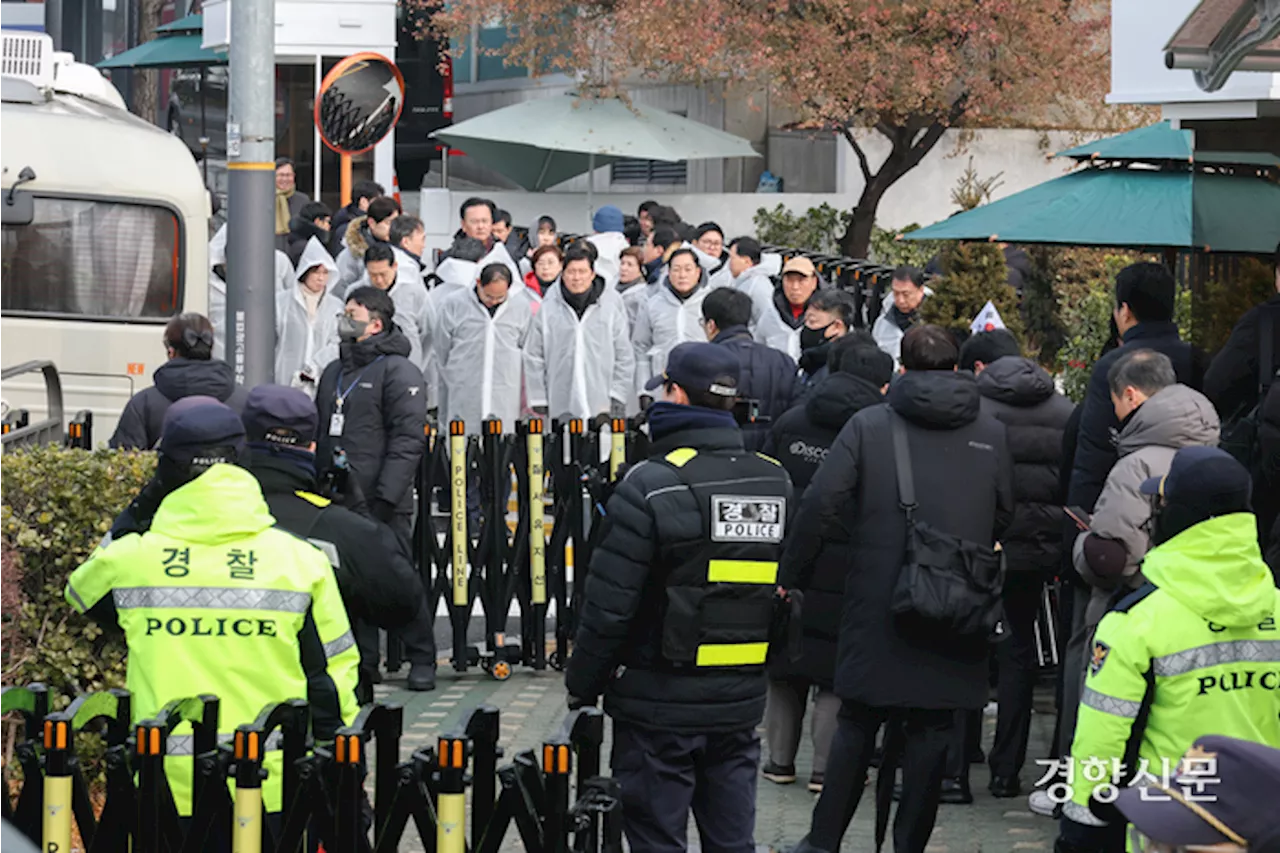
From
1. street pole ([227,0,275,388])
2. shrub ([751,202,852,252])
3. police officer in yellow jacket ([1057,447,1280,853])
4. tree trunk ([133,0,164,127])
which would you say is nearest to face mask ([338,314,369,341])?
street pole ([227,0,275,388])

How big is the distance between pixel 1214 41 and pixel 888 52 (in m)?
15.7

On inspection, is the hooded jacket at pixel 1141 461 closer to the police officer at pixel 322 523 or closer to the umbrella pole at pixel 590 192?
the police officer at pixel 322 523

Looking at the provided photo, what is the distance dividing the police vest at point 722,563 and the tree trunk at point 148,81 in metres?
30.7

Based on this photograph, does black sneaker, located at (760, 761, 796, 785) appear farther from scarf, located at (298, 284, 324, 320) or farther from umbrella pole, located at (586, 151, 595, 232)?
umbrella pole, located at (586, 151, 595, 232)

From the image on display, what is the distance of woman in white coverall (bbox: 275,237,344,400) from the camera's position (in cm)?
1491

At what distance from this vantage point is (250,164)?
424 inches

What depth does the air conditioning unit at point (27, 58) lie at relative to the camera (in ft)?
48.1

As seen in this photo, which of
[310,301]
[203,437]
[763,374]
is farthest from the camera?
[310,301]

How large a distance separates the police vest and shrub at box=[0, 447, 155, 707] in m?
2.45

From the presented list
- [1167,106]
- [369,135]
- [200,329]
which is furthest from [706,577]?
[369,135]

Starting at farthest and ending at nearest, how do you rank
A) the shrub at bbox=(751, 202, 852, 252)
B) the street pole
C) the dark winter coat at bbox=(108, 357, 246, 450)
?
1. the shrub at bbox=(751, 202, 852, 252)
2. the street pole
3. the dark winter coat at bbox=(108, 357, 246, 450)

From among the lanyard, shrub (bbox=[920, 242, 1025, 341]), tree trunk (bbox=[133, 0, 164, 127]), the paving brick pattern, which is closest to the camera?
the paving brick pattern

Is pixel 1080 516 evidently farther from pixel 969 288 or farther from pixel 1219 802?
pixel 969 288

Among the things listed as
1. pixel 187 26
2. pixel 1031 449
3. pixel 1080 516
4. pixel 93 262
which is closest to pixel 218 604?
pixel 1080 516
